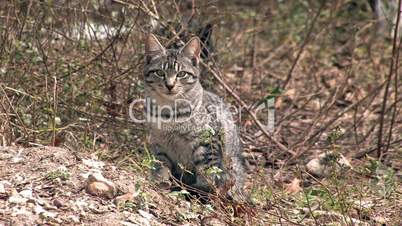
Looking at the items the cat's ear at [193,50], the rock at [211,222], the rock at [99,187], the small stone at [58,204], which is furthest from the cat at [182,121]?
the small stone at [58,204]

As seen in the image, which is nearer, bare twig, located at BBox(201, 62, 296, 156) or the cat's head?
the cat's head

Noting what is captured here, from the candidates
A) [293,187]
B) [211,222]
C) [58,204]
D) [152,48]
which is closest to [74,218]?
[58,204]

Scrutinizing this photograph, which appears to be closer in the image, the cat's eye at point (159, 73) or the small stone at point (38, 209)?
the small stone at point (38, 209)

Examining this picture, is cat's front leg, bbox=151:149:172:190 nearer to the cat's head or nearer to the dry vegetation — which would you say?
the dry vegetation

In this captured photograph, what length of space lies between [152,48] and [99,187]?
5.48 ft

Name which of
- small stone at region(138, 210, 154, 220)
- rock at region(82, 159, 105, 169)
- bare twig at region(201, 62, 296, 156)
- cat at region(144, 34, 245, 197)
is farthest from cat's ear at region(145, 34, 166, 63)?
small stone at region(138, 210, 154, 220)

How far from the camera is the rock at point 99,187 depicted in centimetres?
501

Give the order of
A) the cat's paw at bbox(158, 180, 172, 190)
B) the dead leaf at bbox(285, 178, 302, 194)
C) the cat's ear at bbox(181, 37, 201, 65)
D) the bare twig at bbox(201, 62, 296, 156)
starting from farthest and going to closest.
Result: 1. the bare twig at bbox(201, 62, 296, 156)
2. the dead leaf at bbox(285, 178, 302, 194)
3. the cat's ear at bbox(181, 37, 201, 65)
4. the cat's paw at bbox(158, 180, 172, 190)

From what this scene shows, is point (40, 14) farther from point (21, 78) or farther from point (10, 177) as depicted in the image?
point (10, 177)

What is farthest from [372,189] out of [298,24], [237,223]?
[298,24]

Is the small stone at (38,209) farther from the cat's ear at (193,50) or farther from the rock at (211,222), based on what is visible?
the cat's ear at (193,50)

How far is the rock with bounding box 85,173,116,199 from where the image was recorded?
501 cm

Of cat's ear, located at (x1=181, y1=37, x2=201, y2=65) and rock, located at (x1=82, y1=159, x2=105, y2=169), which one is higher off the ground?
cat's ear, located at (x1=181, y1=37, x2=201, y2=65)

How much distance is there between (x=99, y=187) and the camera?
5.02m
